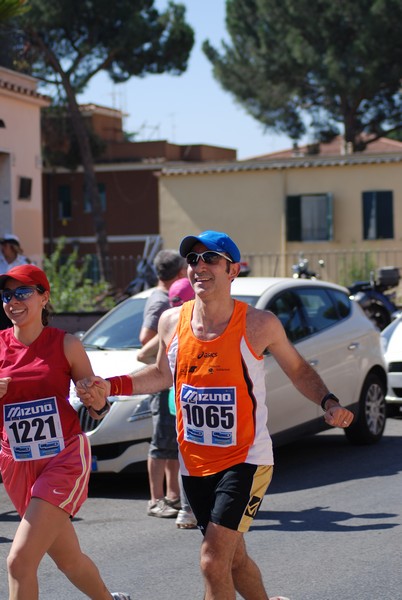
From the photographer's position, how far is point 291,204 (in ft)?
113

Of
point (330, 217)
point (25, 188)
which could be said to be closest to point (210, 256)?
point (25, 188)

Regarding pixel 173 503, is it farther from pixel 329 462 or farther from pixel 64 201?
pixel 64 201

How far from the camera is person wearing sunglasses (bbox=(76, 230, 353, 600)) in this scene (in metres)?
4.91

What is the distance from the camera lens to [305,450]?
11070 mm

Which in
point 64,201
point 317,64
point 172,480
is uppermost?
point 317,64

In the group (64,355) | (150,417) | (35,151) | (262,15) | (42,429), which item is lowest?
(150,417)

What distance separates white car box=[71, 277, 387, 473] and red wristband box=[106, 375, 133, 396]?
3.54 metres

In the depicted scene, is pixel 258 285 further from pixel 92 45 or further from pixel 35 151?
pixel 92 45

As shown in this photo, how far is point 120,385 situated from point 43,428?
0.42m

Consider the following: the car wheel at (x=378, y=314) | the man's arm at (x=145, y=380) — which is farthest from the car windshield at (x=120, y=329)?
the car wheel at (x=378, y=314)

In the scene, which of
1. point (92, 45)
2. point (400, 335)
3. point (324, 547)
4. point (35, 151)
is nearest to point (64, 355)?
point (324, 547)

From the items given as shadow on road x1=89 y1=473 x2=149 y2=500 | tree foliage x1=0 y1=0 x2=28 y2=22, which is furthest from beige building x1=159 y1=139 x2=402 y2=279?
shadow on road x1=89 y1=473 x2=149 y2=500

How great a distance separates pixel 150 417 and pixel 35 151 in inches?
609

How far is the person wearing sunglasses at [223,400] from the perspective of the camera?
491cm
